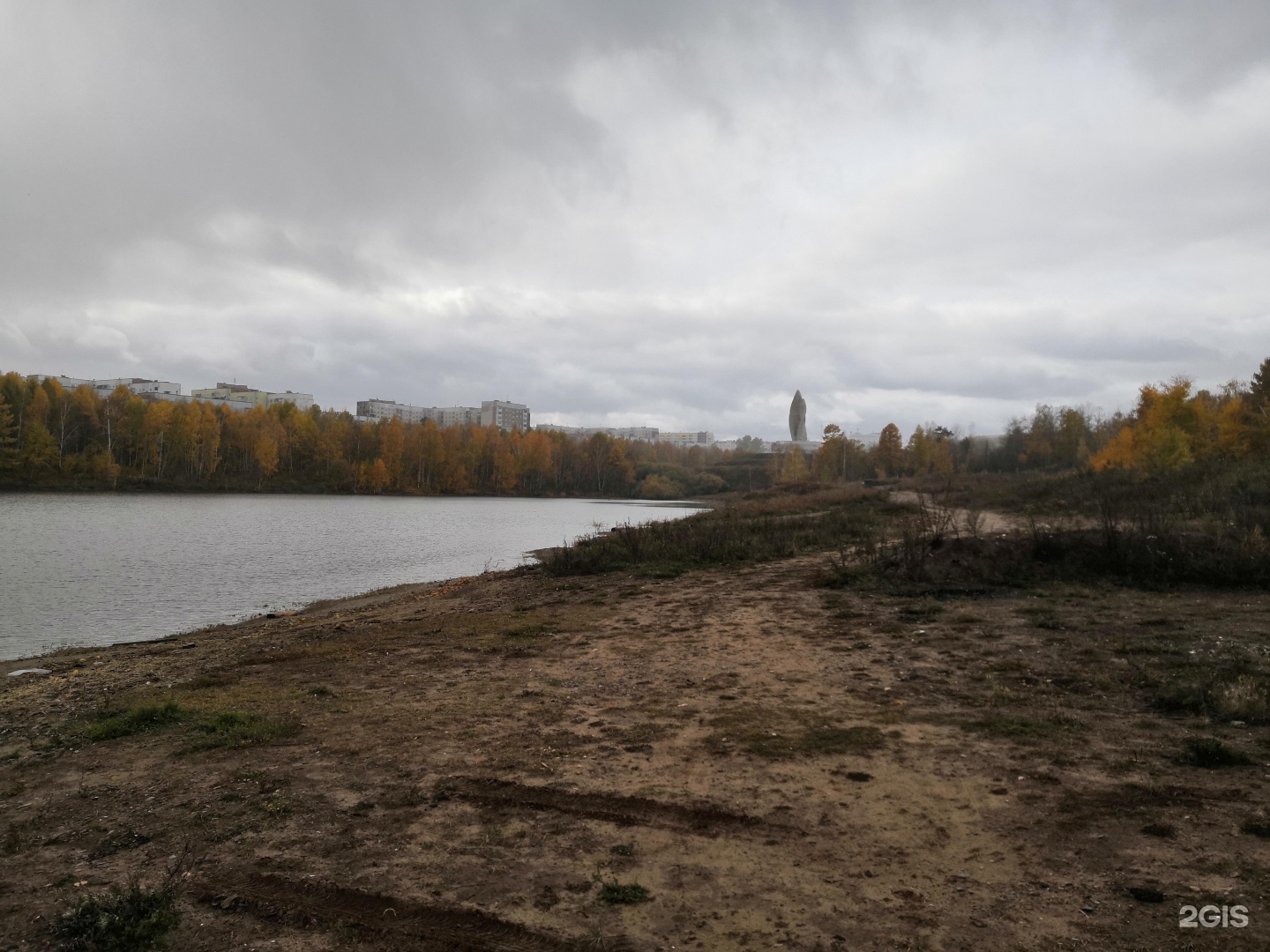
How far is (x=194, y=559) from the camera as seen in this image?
26.4 meters

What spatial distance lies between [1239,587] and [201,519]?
156ft

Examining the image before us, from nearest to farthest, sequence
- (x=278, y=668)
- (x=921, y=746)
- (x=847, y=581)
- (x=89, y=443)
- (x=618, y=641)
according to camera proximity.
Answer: (x=921, y=746) → (x=278, y=668) → (x=618, y=641) → (x=847, y=581) → (x=89, y=443)

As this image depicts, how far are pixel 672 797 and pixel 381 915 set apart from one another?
7.31 feet

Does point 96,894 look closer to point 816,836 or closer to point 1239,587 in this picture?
point 816,836

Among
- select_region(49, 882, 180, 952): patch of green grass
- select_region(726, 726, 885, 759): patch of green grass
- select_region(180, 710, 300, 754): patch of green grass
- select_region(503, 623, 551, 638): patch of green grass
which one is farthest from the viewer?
select_region(503, 623, 551, 638): patch of green grass

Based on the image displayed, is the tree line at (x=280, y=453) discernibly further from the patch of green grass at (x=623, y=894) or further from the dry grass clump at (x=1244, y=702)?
the dry grass clump at (x=1244, y=702)

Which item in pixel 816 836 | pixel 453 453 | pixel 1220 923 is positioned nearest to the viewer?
pixel 1220 923

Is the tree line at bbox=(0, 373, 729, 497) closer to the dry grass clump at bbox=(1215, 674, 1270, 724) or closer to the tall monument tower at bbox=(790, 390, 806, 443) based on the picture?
the tall monument tower at bbox=(790, 390, 806, 443)

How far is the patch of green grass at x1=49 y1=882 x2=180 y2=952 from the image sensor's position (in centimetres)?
373

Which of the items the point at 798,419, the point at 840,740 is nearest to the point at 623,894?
the point at 840,740

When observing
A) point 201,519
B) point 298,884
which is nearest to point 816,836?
point 298,884

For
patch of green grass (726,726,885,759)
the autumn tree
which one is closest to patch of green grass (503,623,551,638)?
patch of green grass (726,726,885,759)

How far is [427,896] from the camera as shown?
4.19 metres

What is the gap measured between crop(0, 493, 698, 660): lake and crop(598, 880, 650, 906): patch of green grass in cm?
1391
